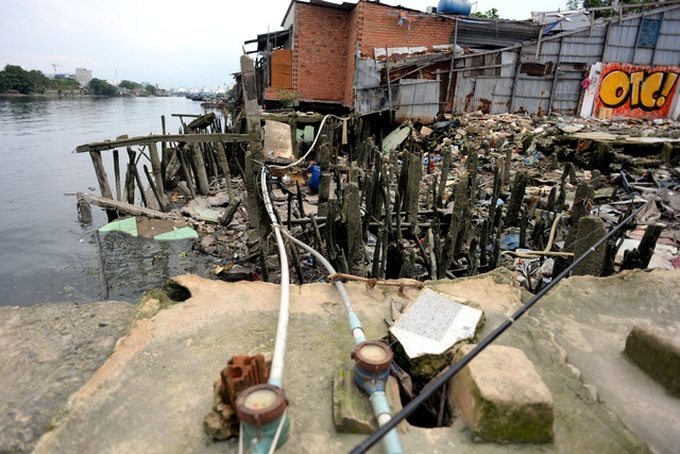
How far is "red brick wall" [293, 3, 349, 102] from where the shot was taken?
15.3 m

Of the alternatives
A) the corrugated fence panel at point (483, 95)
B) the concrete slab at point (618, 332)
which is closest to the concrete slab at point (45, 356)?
the concrete slab at point (618, 332)

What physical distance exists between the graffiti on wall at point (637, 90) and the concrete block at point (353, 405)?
→ 62.5 ft

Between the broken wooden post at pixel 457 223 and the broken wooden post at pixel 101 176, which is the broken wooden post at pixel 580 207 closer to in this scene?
the broken wooden post at pixel 457 223

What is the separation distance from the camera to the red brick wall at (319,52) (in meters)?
15.3

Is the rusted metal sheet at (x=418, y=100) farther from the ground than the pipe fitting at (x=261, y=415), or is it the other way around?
the rusted metal sheet at (x=418, y=100)

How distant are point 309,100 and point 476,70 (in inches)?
274

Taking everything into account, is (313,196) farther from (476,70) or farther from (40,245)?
(476,70)

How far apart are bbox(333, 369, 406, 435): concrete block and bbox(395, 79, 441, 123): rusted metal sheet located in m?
13.9

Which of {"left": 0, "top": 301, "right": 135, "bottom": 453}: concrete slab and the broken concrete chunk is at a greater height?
the broken concrete chunk

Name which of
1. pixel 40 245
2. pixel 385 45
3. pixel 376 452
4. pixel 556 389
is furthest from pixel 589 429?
pixel 385 45

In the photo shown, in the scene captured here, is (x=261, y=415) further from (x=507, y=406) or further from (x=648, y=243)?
(x=648, y=243)

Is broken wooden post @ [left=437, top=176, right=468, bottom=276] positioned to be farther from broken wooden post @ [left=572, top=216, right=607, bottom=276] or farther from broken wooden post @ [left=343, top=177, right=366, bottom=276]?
broken wooden post @ [left=572, top=216, right=607, bottom=276]

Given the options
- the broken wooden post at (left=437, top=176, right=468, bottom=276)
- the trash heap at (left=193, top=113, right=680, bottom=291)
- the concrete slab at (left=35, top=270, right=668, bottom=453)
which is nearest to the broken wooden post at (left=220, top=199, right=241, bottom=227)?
the trash heap at (left=193, top=113, right=680, bottom=291)

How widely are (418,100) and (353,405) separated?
571 inches
